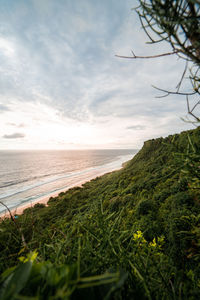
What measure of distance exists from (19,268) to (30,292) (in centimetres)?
11

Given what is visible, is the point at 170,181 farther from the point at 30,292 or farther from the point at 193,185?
the point at 30,292

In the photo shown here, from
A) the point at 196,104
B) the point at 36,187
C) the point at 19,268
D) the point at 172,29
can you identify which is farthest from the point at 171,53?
the point at 36,187

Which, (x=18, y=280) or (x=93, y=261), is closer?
(x=18, y=280)

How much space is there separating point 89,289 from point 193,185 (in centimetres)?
141

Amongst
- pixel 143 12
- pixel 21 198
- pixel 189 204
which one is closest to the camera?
pixel 143 12

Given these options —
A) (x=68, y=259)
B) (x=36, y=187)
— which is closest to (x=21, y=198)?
(x=36, y=187)

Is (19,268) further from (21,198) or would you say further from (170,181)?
(21,198)

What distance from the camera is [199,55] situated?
0.97 meters

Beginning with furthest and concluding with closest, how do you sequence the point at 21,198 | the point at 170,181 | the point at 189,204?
the point at 21,198 < the point at 170,181 < the point at 189,204

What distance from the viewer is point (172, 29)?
103 cm

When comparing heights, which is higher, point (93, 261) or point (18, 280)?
point (18, 280)

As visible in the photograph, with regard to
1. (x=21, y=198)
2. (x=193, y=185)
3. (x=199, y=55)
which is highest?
(x=199, y=55)

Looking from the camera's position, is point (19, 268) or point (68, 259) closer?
point (19, 268)

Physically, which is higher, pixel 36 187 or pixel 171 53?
pixel 171 53
